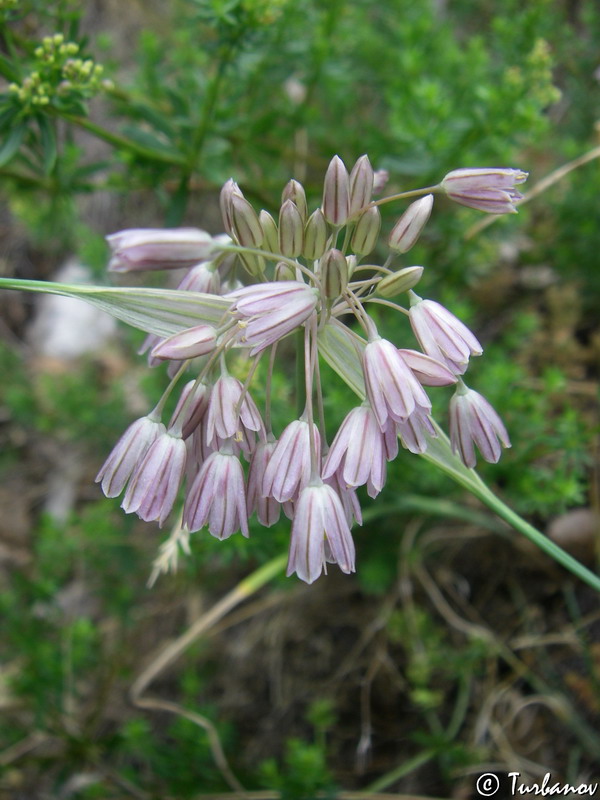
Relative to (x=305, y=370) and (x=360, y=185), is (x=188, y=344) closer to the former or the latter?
(x=305, y=370)

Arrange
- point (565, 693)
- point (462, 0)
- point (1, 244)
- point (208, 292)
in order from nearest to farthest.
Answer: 1. point (208, 292)
2. point (565, 693)
3. point (462, 0)
4. point (1, 244)

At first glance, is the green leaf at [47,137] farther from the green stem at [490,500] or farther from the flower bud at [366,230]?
the green stem at [490,500]

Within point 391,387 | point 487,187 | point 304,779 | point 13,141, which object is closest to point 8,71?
point 13,141

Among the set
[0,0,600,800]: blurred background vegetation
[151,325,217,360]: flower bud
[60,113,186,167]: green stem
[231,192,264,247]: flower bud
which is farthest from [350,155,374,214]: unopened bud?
[60,113,186,167]: green stem

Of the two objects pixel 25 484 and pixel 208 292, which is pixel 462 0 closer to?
pixel 208 292

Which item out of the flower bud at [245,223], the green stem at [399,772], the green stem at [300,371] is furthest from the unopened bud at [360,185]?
the green stem at [399,772]

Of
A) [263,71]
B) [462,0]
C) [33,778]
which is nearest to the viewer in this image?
[263,71]

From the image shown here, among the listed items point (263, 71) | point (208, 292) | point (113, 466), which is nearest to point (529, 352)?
point (263, 71)

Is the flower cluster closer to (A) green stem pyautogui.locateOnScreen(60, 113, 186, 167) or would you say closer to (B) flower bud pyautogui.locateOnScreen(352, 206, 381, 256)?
(B) flower bud pyautogui.locateOnScreen(352, 206, 381, 256)
